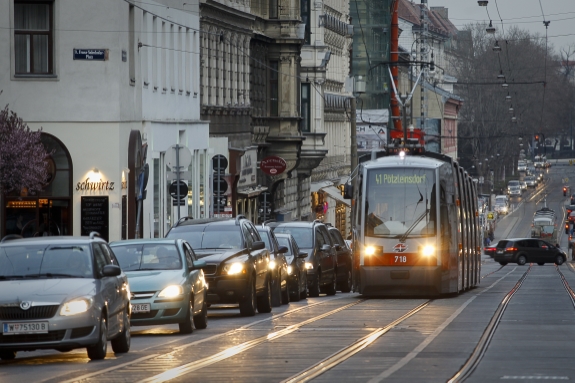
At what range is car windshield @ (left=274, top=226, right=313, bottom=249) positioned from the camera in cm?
3400

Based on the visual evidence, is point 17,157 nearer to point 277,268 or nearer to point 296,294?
point 296,294

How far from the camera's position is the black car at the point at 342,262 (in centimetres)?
3721

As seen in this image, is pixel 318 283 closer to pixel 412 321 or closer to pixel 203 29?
pixel 412 321

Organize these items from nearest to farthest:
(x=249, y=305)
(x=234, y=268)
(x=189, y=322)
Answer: (x=189, y=322)
(x=234, y=268)
(x=249, y=305)

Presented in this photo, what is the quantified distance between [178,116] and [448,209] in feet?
59.0

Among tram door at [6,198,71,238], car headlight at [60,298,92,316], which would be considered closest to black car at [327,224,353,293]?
tram door at [6,198,71,238]

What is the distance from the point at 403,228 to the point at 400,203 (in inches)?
20.3

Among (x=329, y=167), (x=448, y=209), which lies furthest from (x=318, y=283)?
(x=329, y=167)

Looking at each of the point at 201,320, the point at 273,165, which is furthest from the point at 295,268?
the point at 273,165

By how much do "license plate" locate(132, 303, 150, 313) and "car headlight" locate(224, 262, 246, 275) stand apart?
3.73m

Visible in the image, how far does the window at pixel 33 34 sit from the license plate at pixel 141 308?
58.6 ft

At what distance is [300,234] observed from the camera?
1356 inches

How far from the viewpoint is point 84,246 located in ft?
57.7

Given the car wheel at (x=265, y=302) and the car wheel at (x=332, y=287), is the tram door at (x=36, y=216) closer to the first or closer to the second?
the car wheel at (x=332, y=287)
